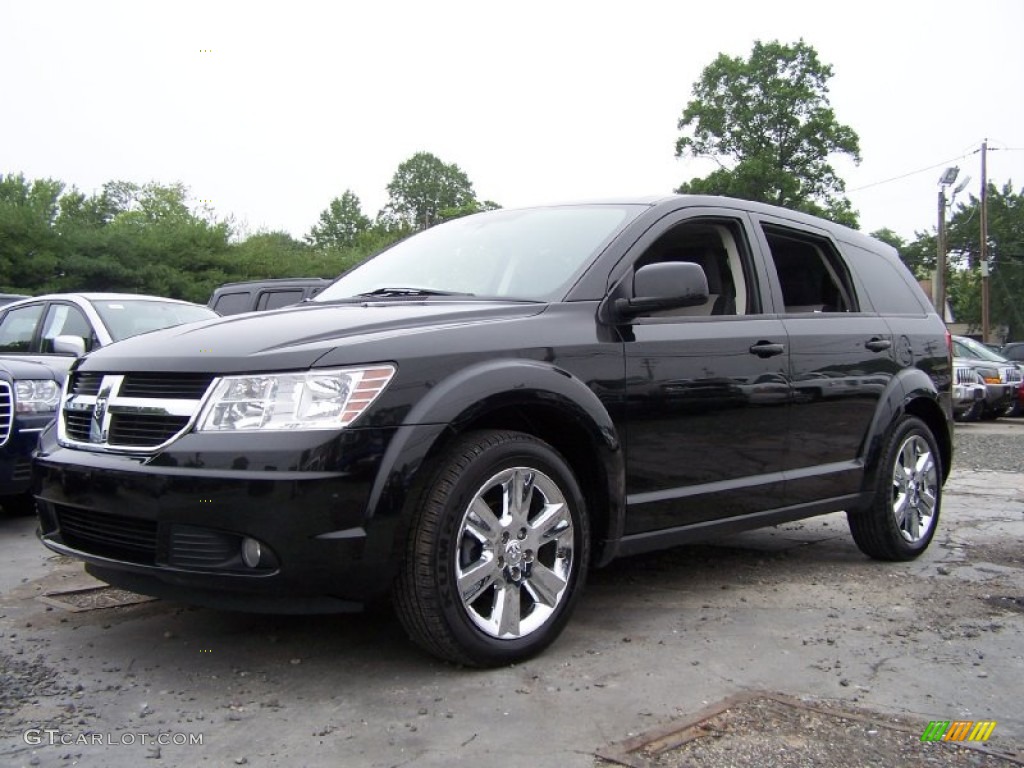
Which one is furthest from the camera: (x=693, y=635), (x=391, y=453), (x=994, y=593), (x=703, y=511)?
(x=994, y=593)

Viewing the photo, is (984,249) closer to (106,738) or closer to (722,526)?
(722,526)

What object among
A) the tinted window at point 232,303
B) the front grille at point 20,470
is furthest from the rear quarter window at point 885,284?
the tinted window at point 232,303

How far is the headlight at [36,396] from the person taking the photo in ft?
19.9

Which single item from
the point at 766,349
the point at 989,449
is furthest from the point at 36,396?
the point at 989,449

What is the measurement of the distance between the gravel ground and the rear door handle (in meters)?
5.44

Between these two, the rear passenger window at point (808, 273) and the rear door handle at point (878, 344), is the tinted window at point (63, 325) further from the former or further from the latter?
the rear door handle at point (878, 344)

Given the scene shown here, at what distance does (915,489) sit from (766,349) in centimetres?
165

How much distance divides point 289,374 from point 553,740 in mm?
1372

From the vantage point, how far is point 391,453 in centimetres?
316

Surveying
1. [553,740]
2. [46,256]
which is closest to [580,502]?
[553,740]

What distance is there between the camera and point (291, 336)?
339 cm

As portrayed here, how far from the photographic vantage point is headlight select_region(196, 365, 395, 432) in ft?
10.3

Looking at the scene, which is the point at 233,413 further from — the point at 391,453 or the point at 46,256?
the point at 46,256

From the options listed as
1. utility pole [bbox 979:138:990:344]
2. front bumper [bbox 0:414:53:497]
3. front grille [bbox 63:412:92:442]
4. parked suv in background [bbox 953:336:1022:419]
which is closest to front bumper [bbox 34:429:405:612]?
front grille [bbox 63:412:92:442]
